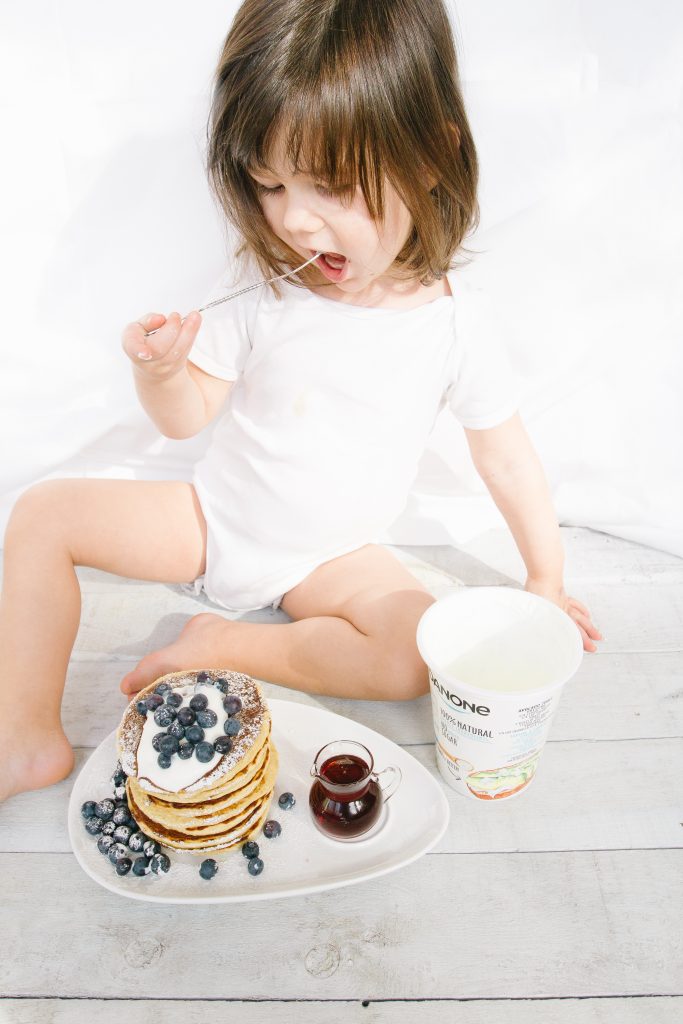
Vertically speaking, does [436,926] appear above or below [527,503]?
below

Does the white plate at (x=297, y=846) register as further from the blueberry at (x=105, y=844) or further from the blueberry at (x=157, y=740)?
the blueberry at (x=157, y=740)

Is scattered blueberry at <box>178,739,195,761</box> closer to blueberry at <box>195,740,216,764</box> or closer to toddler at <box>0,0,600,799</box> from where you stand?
blueberry at <box>195,740,216,764</box>

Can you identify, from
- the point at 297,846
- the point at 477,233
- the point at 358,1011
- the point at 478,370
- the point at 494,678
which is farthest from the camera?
the point at 477,233

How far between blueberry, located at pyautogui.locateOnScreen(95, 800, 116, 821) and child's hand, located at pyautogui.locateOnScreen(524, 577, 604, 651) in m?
0.65

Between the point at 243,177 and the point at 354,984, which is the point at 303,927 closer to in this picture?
the point at 354,984

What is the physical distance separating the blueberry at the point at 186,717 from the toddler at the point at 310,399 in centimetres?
25

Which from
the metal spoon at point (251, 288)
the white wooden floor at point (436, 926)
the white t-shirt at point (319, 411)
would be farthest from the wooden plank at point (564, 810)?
the metal spoon at point (251, 288)

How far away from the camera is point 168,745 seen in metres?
0.82

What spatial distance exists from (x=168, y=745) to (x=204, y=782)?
5 cm

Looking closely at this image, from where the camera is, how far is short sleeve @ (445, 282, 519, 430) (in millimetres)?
1130

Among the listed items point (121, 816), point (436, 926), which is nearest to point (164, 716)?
point (121, 816)

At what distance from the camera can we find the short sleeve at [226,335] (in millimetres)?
1145

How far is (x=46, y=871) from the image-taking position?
3.03 ft

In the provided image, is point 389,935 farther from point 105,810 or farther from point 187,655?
point 187,655
